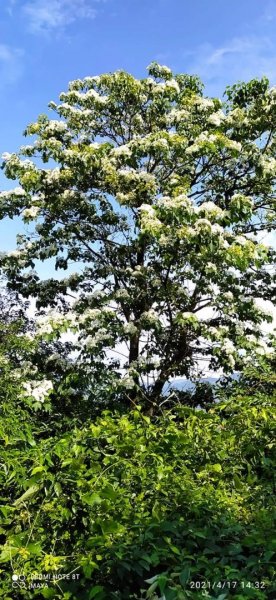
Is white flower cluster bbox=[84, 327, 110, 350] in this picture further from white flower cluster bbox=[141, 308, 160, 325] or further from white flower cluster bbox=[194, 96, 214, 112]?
white flower cluster bbox=[194, 96, 214, 112]

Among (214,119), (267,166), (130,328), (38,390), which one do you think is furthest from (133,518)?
(214,119)

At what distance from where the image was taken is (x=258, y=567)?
2270 millimetres

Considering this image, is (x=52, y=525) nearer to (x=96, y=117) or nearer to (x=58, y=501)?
(x=58, y=501)

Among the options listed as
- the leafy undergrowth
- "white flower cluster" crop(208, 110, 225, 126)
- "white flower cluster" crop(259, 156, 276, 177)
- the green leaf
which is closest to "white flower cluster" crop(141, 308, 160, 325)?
"white flower cluster" crop(259, 156, 276, 177)

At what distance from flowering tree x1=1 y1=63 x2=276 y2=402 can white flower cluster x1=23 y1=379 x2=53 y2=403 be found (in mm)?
798

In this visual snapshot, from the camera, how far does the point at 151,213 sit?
6.67 meters

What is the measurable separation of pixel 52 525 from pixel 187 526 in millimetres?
679

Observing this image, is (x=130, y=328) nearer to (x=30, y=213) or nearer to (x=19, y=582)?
(x=30, y=213)

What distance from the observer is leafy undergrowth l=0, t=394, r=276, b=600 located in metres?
2.26

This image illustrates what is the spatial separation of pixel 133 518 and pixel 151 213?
4.48 metres

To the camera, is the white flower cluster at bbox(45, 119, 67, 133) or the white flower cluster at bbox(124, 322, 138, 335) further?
the white flower cluster at bbox(45, 119, 67, 133)

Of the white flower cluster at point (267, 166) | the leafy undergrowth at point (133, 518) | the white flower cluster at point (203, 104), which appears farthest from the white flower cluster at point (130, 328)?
the leafy undergrowth at point (133, 518)

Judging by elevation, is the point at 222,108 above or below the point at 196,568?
above

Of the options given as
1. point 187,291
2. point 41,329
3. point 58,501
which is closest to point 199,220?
point 187,291
